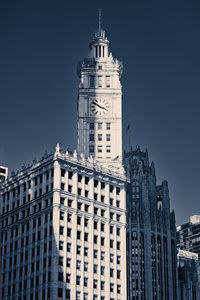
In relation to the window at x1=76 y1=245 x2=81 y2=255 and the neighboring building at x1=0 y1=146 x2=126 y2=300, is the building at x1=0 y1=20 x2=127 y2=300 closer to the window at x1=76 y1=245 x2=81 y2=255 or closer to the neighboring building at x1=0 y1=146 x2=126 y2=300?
the neighboring building at x1=0 y1=146 x2=126 y2=300

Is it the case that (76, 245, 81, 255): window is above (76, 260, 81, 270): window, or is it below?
above

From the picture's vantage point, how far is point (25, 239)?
166 metres

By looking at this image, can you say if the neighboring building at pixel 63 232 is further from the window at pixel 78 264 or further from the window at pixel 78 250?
the window at pixel 78 250

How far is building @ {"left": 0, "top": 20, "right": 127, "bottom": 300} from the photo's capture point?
155750 mm

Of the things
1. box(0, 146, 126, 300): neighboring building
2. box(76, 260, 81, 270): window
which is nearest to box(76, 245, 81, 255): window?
box(0, 146, 126, 300): neighboring building

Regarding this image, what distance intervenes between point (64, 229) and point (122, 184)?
90.4 ft

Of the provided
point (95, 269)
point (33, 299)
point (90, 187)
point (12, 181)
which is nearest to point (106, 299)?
point (95, 269)

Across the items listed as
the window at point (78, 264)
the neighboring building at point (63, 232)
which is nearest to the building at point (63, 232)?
the neighboring building at point (63, 232)

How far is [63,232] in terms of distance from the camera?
158 m

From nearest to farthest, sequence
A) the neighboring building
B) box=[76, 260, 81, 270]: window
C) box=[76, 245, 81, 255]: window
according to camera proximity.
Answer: the neighboring building < box=[76, 260, 81, 270]: window < box=[76, 245, 81, 255]: window

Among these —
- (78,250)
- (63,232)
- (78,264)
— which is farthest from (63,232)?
(78,264)

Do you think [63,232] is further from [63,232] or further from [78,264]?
[78,264]

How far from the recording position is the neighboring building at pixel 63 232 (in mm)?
155750

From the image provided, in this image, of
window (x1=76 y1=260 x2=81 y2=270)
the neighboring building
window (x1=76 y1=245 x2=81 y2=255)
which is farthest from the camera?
window (x1=76 y1=245 x2=81 y2=255)
